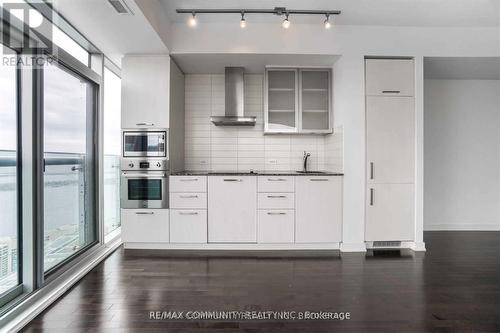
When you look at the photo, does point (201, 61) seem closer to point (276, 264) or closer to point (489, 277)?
point (276, 264)

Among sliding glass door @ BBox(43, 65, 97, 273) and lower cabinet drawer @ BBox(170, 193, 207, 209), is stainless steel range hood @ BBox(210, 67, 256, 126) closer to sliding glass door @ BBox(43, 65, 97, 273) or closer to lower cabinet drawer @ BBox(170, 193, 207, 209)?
lower cabinet drawer @ BBox(170, 193, 207, 209)

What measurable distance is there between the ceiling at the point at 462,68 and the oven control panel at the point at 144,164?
11.8 feet

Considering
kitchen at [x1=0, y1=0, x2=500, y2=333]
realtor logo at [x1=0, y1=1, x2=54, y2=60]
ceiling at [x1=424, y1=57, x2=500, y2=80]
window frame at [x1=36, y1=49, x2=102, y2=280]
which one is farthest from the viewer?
ceiling at [x1=424, y1=57, x2=500, y2=80]

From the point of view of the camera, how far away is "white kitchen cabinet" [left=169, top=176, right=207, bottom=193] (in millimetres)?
3518

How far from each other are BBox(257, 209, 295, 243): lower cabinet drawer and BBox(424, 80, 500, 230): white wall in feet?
8.33

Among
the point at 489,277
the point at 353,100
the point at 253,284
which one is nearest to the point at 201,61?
the point at 353,100

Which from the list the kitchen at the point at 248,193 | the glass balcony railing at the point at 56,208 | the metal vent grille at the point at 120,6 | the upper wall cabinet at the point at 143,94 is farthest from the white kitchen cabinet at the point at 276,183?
the metal vent grille at the point at 120,6

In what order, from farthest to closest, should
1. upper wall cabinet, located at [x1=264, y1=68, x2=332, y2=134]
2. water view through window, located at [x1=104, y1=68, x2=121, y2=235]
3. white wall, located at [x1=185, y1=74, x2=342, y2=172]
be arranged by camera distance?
white wall, located at [x1=185, y1=74, x2=342, y2=172] < upper wall cabinet, located at [x1=264, y1=68, x2=332, y2=134] < water view through window, located at [x1=104, y1=68, x2=121, y2=235]

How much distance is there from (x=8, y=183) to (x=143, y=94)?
5.96ft

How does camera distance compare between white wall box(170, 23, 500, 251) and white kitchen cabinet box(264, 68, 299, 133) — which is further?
white kitchen cabinet box(264, 68, 299, 133)

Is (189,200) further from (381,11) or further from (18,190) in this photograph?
(381,11)

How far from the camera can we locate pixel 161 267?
297 cm

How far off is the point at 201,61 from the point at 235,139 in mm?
1206

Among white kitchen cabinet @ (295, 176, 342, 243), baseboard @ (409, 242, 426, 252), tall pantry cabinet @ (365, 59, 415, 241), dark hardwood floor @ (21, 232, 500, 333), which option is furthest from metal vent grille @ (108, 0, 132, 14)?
baseboard @ (409, 242, 426, 252)
